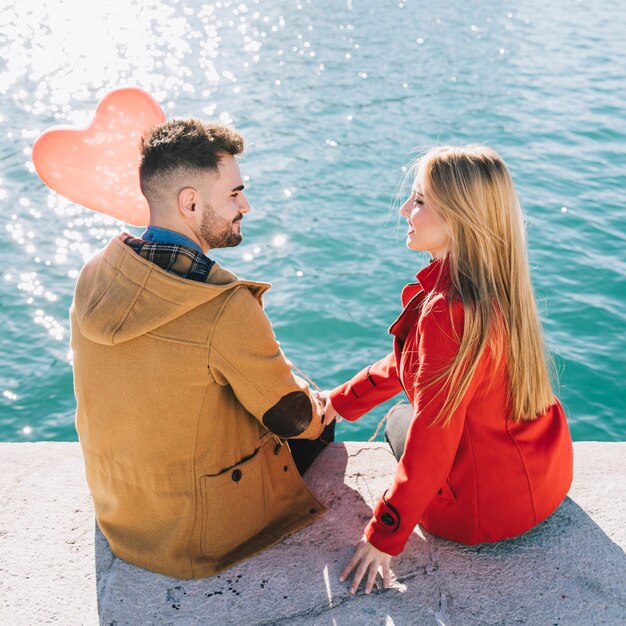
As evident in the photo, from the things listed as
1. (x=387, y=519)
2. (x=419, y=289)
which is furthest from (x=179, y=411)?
(x=419, y=289)

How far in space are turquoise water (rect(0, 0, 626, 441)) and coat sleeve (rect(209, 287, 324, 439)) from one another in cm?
305

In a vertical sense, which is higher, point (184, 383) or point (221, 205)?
point (221, 205)

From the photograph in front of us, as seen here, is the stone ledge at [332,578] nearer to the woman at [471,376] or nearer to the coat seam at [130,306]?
the woman at [471,376]

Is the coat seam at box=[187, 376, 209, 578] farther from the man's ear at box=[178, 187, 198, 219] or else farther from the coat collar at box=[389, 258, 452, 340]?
the coat collar at box=[389, 258, 452, 340]

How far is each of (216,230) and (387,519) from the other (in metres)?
1.25

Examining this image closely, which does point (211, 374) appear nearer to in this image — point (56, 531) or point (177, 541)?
point (177, 541)

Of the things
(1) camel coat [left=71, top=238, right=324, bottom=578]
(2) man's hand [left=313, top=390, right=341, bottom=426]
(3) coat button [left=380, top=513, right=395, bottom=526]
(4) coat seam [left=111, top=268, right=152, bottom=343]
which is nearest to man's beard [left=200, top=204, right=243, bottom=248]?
(1) camel coat [left=71, top=238, right=324, bottom=578]

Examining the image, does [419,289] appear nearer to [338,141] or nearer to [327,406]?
[327,406]

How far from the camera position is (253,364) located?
2543 mm

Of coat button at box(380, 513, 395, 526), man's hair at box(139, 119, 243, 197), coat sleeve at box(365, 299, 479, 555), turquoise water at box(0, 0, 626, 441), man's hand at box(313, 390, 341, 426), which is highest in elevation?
man's hair at box(139, 119, 243, 197)

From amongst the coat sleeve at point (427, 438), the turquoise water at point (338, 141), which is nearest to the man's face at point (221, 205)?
the coat sleeve at point (427, 438)

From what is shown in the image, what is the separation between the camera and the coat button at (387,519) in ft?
8.64

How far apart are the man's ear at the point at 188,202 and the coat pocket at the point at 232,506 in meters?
0.96

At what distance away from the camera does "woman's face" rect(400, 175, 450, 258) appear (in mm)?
2723
